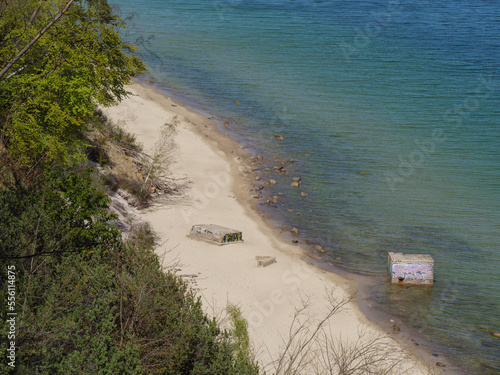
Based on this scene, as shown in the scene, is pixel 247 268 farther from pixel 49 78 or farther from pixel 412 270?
pixel 49 78

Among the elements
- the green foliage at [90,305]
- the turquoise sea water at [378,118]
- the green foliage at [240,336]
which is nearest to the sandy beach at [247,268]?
the green foliage at [240,336]

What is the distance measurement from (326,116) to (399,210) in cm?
1509

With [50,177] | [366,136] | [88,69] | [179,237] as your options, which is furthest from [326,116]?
[50,177]

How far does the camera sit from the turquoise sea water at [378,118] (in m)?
25.2

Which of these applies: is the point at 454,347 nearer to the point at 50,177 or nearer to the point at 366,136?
the point at 50,177

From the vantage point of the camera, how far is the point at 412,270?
2395 cm

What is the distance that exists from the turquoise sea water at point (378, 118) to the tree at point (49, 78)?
90.3 inches

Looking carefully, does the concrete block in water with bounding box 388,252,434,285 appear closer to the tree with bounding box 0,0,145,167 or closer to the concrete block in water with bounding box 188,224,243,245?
the concrete block in water with bounding box 188,224,243,245

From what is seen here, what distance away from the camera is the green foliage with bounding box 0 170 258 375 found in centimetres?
1252

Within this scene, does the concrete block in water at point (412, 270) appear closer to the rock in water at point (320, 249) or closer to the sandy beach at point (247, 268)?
the sandy beach at point (247, 268)

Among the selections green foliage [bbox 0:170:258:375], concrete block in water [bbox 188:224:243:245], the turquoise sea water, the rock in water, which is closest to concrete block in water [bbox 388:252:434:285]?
the turquoise sea water

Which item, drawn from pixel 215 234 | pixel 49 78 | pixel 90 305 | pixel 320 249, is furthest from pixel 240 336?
pixel 49 78

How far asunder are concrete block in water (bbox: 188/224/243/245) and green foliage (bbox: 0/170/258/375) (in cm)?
696

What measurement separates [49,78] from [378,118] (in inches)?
1150
